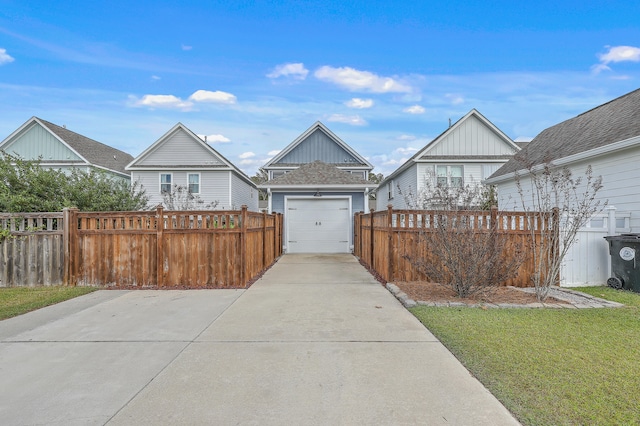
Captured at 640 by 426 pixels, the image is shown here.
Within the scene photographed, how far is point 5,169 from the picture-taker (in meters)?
8.71

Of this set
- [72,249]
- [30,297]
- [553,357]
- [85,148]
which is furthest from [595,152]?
[85,148]

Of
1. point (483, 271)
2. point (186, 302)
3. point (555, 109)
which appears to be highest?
point (555, 109)

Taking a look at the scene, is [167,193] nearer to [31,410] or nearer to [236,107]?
[236,107]

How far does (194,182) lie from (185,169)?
2.69ft

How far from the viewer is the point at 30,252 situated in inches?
308

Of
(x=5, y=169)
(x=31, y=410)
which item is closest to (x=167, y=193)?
(x=5, y=169)

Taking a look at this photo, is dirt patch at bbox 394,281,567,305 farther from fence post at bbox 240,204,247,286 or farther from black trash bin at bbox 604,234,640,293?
fence post at bbox 240,204,247,286

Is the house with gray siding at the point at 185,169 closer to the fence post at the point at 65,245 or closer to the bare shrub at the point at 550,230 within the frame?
the fence post at the point at 65,245

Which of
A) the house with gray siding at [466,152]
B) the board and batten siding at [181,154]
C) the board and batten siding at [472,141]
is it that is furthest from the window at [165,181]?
the board and batten siding at [472,141]

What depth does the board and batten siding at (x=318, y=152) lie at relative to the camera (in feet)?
71.1

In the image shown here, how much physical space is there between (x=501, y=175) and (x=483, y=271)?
28.8 feet

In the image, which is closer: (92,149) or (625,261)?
(625,261)

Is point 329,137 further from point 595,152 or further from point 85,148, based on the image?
point 595,152

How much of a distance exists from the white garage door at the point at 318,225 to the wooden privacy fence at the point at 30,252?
8.54 meters
